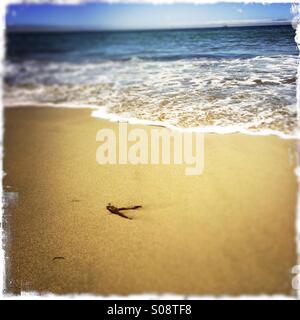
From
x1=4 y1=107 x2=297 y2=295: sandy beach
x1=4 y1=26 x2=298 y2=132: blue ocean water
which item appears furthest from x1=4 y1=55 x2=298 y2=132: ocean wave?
x1=4 y1=107 x2=297 y2=295: sandy beach

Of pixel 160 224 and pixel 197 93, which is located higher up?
pixel 197 93

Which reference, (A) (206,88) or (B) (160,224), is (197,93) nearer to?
(A) (206,88)

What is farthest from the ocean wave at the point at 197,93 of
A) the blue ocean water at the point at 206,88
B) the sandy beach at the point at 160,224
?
the sandy beach at the point at 160,224

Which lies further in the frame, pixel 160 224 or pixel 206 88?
pixel 206 88

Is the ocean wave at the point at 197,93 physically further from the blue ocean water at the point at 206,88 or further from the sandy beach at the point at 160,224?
the sandy beach at the point at 160,224

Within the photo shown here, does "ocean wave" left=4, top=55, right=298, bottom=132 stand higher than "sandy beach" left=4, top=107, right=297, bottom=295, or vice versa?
"ocean wave" left=4, top=55, right=298, bottom=132

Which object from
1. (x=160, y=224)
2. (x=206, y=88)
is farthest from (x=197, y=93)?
(x=160, y=224)

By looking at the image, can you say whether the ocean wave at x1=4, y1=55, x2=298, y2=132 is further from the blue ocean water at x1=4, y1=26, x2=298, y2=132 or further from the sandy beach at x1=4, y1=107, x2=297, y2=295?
the sandy beach at x1=4, y1=107, x2=297, y2=295

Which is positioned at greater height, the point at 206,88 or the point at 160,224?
the point at 206,88
